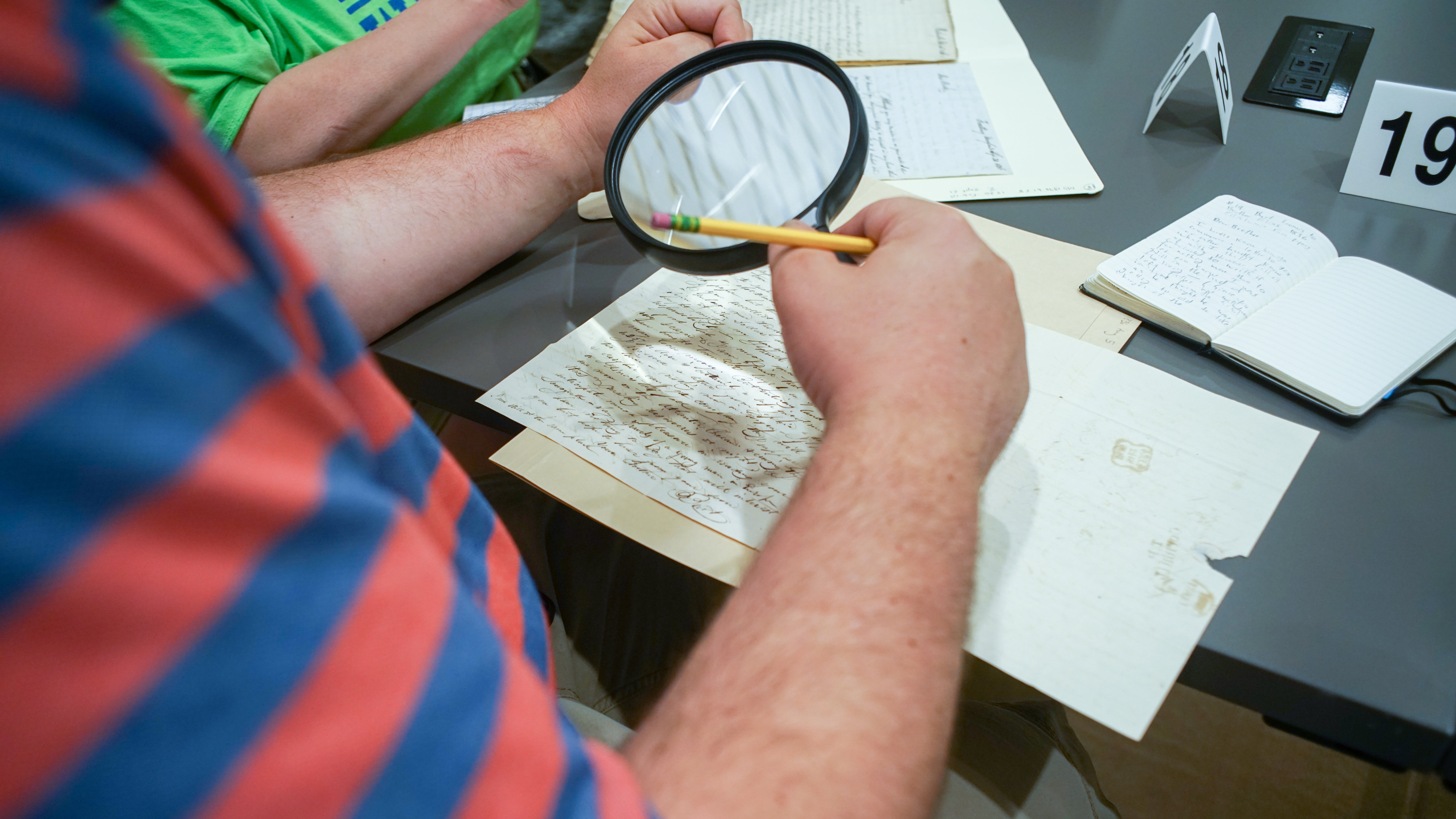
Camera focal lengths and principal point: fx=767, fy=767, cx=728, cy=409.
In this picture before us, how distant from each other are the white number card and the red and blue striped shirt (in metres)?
1.01

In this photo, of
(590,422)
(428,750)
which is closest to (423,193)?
(590,422)

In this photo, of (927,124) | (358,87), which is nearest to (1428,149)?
(927,124)

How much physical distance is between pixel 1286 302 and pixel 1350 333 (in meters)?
0.06

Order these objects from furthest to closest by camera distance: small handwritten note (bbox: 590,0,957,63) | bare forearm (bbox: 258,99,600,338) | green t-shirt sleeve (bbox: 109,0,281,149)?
small handwritten note (bbox: 590,0,957,63)
green t-shirt sleeve (bbox: 109,0,281,149)
bare forearm (bbox: 258,99,600,338)

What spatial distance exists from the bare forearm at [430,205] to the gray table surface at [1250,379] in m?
0.04

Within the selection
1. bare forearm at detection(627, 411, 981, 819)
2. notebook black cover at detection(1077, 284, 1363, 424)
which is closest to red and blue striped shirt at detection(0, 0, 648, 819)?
bare forearm at detection(627, 411, 981, 819)

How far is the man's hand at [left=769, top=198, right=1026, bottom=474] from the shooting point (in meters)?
0.50

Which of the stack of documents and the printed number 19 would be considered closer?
the printed number 19

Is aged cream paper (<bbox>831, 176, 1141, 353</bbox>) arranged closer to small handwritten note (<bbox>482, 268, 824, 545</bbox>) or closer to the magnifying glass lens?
the magnifying glass lens

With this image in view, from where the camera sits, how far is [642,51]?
87cm

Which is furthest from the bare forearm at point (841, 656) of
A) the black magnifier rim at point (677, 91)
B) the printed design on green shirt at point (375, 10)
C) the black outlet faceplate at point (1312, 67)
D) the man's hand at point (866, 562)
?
the printed design on green shirt at point (375, 10)

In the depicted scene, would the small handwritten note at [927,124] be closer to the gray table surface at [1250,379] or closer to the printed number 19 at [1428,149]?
the gray table surface at [1250,379]

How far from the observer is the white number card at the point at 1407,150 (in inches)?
31.5

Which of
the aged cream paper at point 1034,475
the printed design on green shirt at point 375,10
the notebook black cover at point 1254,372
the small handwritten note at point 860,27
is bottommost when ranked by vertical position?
the aged cream paper at point 1034,475
